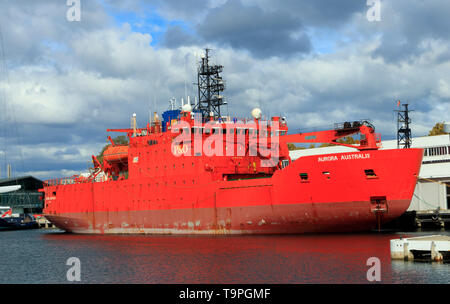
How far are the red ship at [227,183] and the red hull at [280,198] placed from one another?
0.21 feet

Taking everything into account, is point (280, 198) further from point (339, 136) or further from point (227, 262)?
point (227, 262)

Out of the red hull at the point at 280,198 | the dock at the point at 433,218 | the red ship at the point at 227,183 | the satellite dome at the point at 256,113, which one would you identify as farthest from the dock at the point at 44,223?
the dock at the point at 433,218

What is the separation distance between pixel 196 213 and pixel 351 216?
11.8m

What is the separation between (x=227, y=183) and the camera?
38312mm

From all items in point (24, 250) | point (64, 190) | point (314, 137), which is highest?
point (314, 137)

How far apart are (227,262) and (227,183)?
39.5ft

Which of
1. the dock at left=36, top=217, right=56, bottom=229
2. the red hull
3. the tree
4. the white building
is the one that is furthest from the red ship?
the tree

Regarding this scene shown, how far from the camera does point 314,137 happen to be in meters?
37.7

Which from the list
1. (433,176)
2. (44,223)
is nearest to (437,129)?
(433,176)

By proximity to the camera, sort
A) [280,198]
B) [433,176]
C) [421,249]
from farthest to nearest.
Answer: [433,176] → [280,198] → [421,249]

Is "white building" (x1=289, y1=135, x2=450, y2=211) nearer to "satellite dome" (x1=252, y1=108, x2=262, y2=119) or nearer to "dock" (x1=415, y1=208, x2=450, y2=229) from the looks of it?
"dock" (x1=415, y1=208, x2=450, y2=229)
